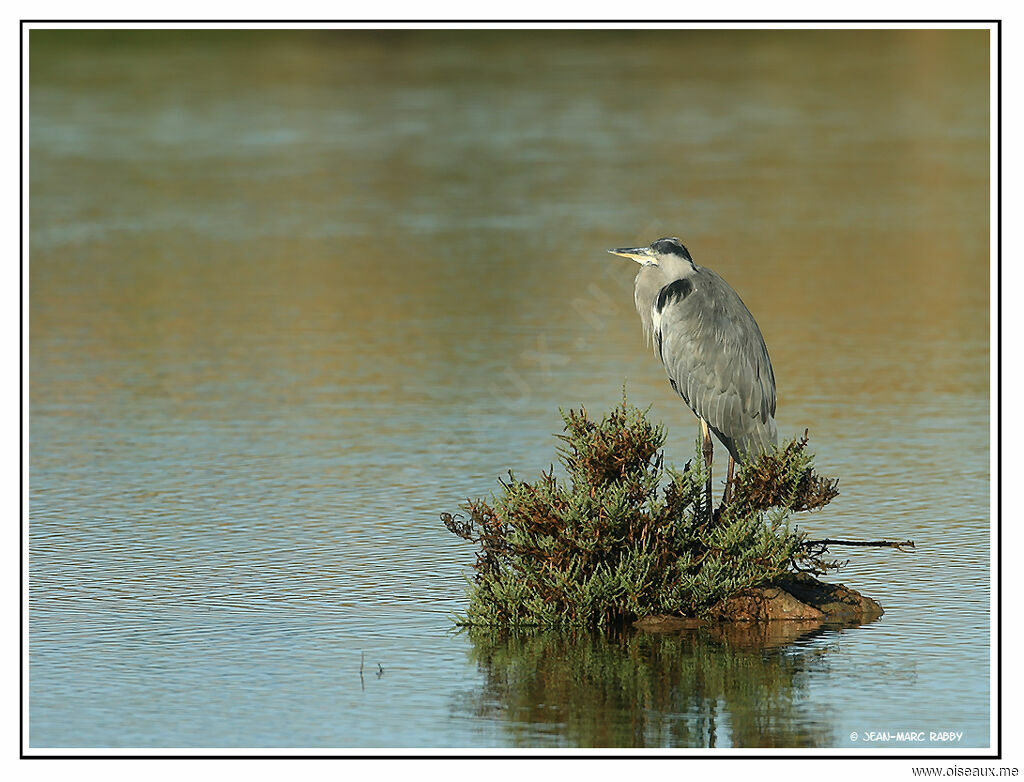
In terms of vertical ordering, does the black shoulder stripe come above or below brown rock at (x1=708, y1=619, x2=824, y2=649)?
above

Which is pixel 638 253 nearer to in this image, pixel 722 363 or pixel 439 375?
pixel 722 363

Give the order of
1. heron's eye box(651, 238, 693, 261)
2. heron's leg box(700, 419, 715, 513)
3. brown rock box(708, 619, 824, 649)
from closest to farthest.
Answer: brown rock box(708, 619, 824, 649)
heron's leg box(700, 419, 715, 513)
heron's eye box(651, 238, 693, 261)

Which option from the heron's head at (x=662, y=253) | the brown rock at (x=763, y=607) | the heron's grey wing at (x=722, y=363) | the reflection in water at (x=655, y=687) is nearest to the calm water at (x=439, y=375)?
the reflection in water at (x=655, y=687)

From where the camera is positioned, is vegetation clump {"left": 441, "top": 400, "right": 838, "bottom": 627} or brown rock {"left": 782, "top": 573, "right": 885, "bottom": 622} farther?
brown rock {"left": 782, "top": 573, "right": 885, "bottom": 622}

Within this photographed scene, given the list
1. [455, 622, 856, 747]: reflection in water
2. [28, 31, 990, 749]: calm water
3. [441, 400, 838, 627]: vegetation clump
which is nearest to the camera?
[455, 622, 856, 747]: reflection in water

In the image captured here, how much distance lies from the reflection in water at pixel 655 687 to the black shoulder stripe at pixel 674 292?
2149 mm

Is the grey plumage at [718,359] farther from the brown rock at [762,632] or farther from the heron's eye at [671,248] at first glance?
the brown rock at [762,632]

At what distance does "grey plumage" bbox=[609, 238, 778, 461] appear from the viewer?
10.4 metres

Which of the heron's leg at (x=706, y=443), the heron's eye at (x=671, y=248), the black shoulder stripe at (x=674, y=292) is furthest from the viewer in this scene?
the heron's eye at (x=671, y=248)

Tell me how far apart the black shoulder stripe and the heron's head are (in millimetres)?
146

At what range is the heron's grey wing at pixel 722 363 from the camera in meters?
10.4

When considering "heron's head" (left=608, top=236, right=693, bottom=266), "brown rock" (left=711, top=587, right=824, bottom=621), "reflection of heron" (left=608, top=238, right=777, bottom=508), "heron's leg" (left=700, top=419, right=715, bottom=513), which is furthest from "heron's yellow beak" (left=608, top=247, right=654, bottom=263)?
"brown rock" (left=711, top=587, right=824, bottom=621)

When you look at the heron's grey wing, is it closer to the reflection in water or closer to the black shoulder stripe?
the black shoulder stripe
